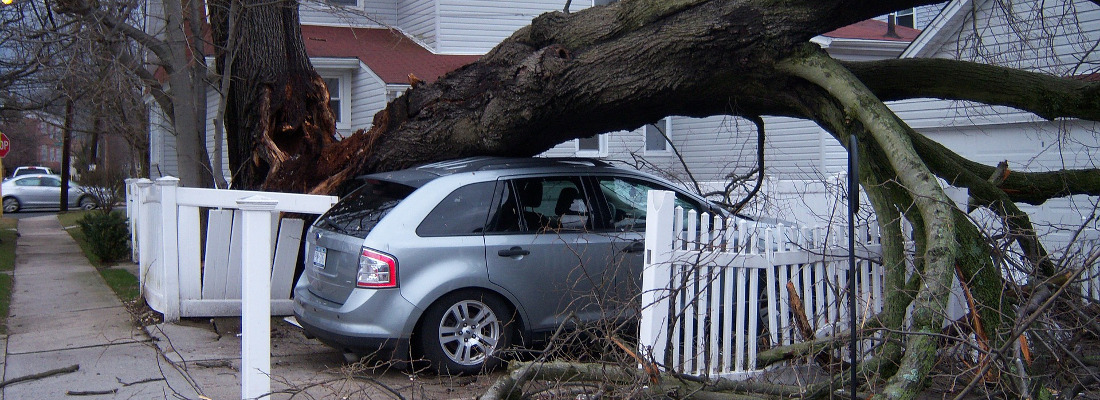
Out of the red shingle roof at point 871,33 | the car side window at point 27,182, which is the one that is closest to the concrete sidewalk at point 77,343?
the red shingle roof at point 871,33

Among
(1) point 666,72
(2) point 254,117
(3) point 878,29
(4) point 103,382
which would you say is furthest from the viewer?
(3) point 878,29

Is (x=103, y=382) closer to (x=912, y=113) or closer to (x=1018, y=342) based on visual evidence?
(x=1018, y=342)

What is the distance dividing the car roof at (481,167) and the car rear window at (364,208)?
0.21 feet

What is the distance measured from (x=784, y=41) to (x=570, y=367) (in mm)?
2992

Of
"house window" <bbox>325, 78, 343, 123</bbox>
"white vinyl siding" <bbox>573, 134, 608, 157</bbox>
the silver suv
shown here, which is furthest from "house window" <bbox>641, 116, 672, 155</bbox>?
the silver suv

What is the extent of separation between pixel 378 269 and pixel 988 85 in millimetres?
4546

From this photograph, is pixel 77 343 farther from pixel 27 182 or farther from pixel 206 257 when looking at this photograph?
pixel 27 182

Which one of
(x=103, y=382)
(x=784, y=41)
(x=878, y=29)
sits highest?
(x=878, y=29)

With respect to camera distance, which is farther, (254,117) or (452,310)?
(254,117)

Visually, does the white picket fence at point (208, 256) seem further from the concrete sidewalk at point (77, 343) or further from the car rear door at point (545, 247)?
the car rear door at point (545, 247)

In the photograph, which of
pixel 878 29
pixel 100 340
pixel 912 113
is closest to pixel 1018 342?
pixel 100 340

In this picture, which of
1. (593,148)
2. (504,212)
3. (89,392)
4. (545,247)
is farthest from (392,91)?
(89,392)

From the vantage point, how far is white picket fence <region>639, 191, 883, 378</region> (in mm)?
4836

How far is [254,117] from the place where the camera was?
874cm
